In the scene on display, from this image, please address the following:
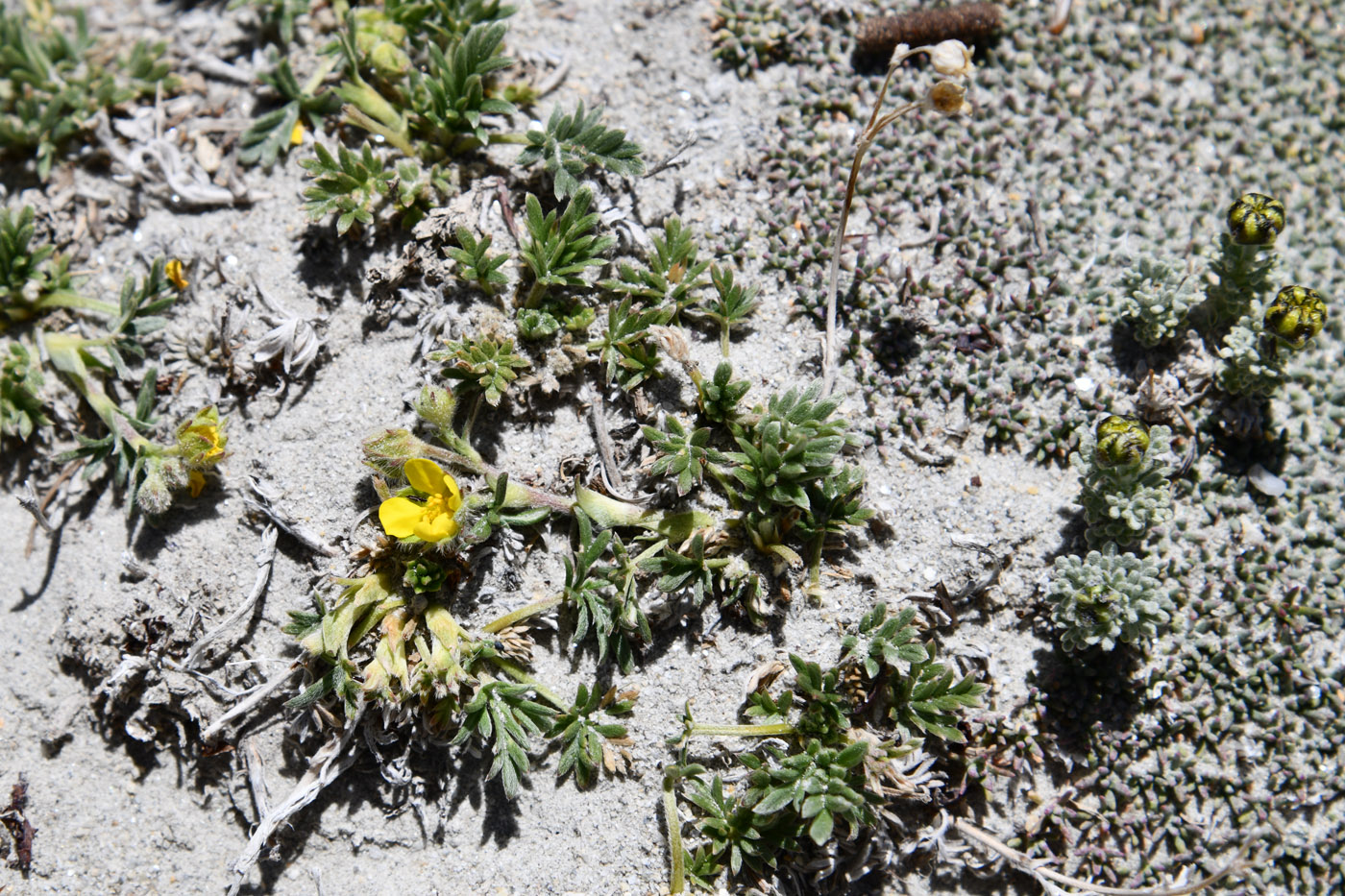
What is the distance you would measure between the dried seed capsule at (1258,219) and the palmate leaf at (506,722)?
3557 mm

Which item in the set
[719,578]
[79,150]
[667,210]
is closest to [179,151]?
[79,150]

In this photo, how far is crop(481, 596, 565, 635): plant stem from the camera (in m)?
3.57

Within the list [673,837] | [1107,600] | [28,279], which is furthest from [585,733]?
[28,279]

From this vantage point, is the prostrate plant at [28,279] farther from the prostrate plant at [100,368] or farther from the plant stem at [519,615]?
the plant stem at [519,615]

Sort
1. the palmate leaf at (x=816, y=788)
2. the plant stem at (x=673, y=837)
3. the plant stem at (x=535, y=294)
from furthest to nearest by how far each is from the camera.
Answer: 1. the plant stem at (x=535, y=294)
2. the plant stem at (x=673, y=837)
3. the palmate leaf at (x=816, y=788)

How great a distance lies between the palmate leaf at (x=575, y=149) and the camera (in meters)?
3.94

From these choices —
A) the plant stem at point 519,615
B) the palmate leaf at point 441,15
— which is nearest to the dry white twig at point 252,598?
the plant stem at point 519,615

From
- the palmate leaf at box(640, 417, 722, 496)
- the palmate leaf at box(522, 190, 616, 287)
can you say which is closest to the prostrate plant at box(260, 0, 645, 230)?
the palmate leaf at box(522, 190, 616, 287)

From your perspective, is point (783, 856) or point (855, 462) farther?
point (855, 462)

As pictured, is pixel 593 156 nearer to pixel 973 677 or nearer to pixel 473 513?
pixel 473 513

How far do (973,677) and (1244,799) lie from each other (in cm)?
133

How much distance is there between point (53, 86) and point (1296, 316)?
6.08 m

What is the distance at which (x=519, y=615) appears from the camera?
3.58 metres

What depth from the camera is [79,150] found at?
4.57m
